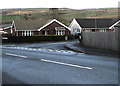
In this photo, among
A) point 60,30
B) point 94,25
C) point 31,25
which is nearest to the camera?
point 60,30

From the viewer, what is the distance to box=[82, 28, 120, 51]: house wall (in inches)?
602

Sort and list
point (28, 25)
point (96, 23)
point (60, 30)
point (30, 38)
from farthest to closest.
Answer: point (96, 23) < point (28, 25) < point (60, 30) < point (30, 38)

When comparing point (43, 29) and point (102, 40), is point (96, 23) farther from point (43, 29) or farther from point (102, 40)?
point (102, 40)

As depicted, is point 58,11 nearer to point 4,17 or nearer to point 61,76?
point 4,17

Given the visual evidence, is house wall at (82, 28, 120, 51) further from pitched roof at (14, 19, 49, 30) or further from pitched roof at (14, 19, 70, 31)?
pitched roof at (14, 19, 49, 30)

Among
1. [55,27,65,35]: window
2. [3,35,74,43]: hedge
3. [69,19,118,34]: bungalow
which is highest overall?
[69,19,118,34]: bungalow

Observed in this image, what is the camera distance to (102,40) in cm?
1700

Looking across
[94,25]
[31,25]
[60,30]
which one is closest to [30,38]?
[60,30]

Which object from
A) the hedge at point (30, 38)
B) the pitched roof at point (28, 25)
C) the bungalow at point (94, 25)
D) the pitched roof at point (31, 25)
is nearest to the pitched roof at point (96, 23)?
the bungalow at point (94, 25)

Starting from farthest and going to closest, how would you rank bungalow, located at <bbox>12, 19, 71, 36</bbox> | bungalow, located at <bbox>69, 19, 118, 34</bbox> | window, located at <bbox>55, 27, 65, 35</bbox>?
bungalow, located at <bbox>69, 19, 118, 34</bbox> < window, located at <bbox>55, 27, 65, 35</bbox> < bungalow, located at <bbox>12, 19, 71, 36</bbox>

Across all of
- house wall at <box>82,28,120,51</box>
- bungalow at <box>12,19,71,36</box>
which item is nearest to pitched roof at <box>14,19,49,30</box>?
bungalow at <box>12,19,71,36</box>

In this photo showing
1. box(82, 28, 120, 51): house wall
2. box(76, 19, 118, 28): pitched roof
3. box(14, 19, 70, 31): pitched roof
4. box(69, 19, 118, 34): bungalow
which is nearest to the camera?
box(82, 28, 120, 51): house wall

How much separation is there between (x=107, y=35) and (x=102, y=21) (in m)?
42.6

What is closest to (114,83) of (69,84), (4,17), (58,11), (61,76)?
(69,84)
